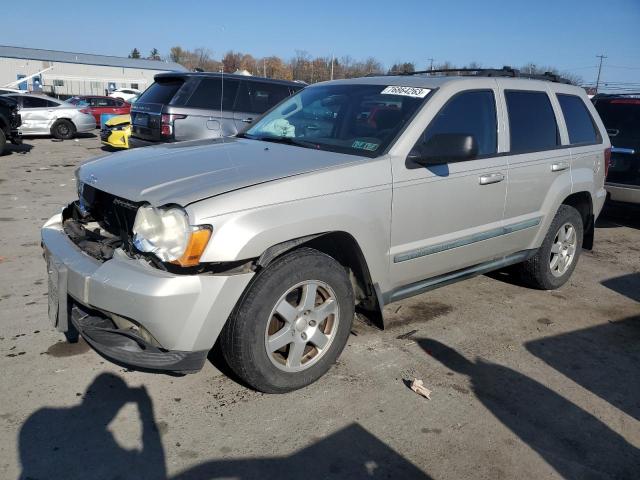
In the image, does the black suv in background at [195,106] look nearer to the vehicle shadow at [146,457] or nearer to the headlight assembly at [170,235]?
the headlight assembly at [170,235]

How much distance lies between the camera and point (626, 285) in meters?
5.64

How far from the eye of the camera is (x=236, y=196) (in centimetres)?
275

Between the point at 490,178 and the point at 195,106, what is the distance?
20.0 feet

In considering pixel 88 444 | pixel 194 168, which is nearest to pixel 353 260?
pixel 194 168

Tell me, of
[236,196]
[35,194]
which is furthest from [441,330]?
[35,194]

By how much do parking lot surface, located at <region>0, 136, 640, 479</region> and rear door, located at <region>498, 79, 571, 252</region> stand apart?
79 cm

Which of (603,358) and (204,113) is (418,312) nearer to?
(603,358)

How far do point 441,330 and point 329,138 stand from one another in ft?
5.62

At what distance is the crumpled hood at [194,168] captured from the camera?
9.29ft

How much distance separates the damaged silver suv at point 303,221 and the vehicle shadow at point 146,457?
1.29 ft

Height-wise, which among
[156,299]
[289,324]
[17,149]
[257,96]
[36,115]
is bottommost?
[17,149]

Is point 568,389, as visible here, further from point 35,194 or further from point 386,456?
point 35,194

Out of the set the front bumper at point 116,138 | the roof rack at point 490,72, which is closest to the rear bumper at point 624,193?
the roof rack at point 490,72

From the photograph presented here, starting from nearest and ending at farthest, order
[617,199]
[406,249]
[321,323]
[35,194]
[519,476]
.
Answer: [519,476] < [321,323] < [406,249] < [617,199] < [35,194]
